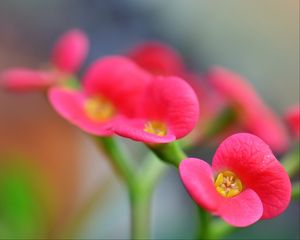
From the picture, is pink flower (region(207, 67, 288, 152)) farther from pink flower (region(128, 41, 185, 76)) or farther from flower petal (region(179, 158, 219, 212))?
flower petal (region(179, 158, 219, 212))

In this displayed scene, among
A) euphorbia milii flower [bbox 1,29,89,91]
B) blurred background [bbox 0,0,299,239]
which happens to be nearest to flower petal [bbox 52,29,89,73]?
euphorbia milii flower [bbox 1,29,89,91]

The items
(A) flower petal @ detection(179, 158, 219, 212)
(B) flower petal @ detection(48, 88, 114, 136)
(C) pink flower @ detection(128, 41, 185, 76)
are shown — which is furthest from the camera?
(C) pink flower @ detection(128, 41, 185, 76)

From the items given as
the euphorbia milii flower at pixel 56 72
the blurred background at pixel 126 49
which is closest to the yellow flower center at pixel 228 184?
the euphorbia milii flower at pixel 56 72

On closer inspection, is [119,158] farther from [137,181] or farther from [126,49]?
[126,49]

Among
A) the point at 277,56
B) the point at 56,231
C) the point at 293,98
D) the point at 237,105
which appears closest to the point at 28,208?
the point at 56,231

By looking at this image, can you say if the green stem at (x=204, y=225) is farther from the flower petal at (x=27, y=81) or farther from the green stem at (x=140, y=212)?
the flower petal at (x=27, y=81)

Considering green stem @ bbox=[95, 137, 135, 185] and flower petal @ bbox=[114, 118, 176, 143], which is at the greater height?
flower petal @ bbox=[114, 118, 176, 143]
